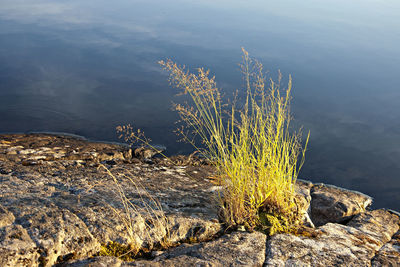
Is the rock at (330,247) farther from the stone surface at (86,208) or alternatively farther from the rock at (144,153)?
the rock at (144,153)

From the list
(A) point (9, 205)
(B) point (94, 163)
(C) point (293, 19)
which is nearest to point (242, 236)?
(A) point (9, 205)

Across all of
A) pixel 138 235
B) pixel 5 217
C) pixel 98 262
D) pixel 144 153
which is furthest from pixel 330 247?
pixel 144 153

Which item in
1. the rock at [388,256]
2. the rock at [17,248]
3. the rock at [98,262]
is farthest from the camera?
the rock at [388,256]

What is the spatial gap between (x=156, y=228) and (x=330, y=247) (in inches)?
54.2

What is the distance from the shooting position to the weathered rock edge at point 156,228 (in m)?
2.29

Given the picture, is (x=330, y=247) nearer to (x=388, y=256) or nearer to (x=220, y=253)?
(x=388, y=256)

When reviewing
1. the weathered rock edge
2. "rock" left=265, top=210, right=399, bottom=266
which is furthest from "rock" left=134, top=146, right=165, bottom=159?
"rock" left=265, top=210, right=399, bottom=266

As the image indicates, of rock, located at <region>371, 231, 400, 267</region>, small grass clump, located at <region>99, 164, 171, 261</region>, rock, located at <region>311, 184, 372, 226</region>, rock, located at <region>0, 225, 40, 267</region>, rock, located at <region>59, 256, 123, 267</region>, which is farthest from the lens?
rock, located at <region>311, 184, 372, 226</region>

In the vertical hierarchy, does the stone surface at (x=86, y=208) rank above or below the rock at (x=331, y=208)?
above

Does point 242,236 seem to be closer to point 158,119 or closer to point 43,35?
point 158,119

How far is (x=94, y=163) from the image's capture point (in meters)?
4.47

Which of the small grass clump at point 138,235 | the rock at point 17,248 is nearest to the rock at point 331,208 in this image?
the small grass clump at point 138,235

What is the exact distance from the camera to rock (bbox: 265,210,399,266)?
8.31 ft

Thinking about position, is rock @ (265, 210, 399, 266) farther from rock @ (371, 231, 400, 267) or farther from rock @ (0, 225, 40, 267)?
rock @ (0, 225, 40, 267)
